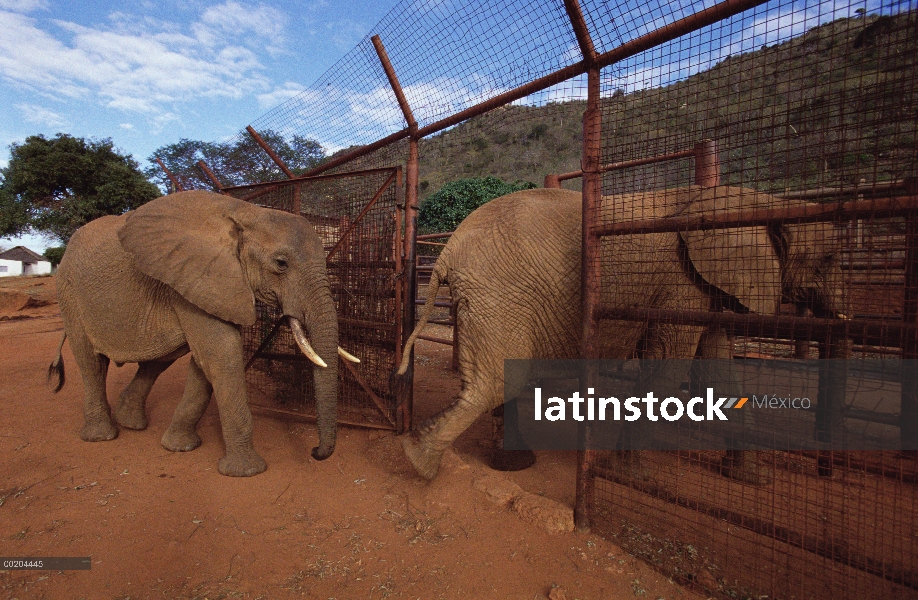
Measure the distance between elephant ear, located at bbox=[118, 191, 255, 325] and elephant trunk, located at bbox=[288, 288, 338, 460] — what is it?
43 cm

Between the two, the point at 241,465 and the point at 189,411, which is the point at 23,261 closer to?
the point at 189,411

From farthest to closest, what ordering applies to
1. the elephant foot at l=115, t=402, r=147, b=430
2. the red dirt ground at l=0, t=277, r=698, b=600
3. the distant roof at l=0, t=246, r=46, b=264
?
the distant roof at l=0, t=246, r=46, b=264 < the elephant foot at l=115, t=402, r=147, b=430 < the red dirt ground at l=0, t=277, r=698, b=600

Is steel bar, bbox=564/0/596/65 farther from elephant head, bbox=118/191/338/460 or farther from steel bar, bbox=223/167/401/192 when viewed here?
elephant head, bbox=118/191/338/460

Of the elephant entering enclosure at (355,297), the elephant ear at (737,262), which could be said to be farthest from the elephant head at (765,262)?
the elephant entering enclosure at (355,297)

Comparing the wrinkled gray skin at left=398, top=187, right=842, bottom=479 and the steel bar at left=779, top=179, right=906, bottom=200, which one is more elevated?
the steel bar at left=779, top=179, right=906, bottom=200

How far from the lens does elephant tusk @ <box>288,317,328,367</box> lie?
11.2ft

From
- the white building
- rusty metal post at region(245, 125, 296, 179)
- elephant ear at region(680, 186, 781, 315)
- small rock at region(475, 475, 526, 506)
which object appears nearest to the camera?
elephant ear at region(680, 186, 781, 315)

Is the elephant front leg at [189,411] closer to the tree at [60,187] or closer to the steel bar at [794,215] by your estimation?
the steel bar at [794,215]

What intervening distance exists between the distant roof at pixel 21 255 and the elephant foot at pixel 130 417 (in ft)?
141

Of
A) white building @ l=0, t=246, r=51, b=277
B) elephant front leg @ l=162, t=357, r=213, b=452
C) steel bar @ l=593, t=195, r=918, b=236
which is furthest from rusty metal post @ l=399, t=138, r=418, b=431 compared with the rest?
white building @ l=0, t=246, r=51, b=277

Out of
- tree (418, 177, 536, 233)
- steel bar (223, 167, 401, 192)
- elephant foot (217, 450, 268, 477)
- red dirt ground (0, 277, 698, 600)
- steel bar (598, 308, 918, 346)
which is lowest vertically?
red dirt ground (0, 277, 698, 600)

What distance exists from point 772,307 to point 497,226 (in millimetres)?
1976

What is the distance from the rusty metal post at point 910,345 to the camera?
5.88 feet

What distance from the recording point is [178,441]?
389cm
